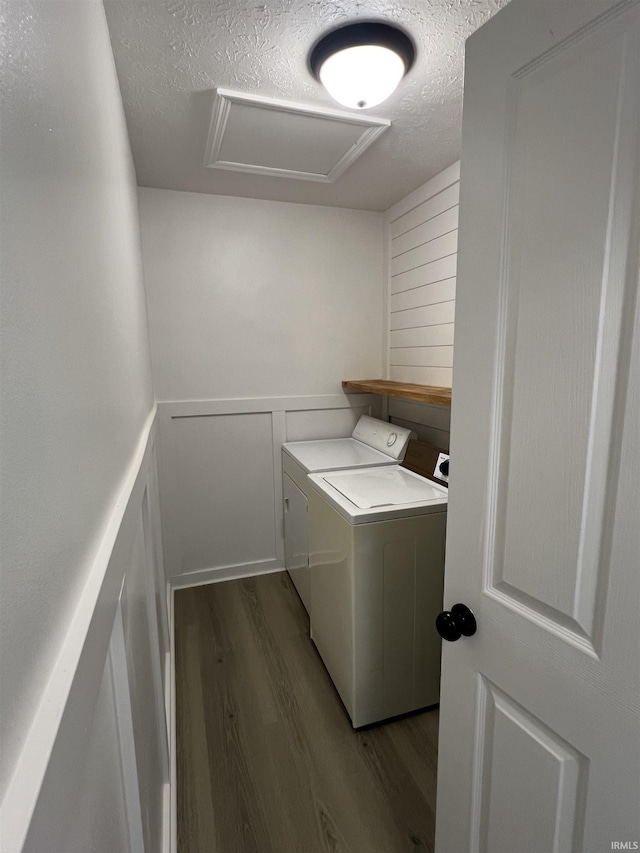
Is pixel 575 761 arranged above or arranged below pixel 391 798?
above

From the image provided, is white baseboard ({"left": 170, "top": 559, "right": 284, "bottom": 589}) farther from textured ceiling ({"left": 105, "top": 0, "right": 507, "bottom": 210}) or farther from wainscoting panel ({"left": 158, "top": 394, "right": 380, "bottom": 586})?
textured ceiling ({"left": 105, "top": 0, "right": 507, "bottom": 210})

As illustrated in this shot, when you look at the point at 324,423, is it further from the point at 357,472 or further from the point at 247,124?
the point at 247,124

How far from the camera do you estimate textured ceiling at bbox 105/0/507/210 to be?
116 cm

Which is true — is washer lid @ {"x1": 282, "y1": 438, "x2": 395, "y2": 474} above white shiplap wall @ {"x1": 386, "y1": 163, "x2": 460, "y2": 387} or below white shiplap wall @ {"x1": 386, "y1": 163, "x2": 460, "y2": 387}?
below

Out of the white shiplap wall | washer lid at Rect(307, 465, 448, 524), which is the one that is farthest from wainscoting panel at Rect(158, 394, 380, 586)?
washer lid at Rect(307, 465, 448, 524)

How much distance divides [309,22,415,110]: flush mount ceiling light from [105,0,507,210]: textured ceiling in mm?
34

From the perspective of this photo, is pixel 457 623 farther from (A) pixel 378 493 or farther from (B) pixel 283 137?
(B) pixel 283 137

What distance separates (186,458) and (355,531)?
1.44 m

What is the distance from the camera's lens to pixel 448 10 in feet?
3.85

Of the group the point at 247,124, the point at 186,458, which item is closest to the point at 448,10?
the point at 247,124

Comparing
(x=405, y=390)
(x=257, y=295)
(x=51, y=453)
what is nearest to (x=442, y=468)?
(x=405, y=390)

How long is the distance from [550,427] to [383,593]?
118 centimetres

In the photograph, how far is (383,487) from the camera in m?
1.93

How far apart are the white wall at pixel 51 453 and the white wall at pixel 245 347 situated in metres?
1.73
